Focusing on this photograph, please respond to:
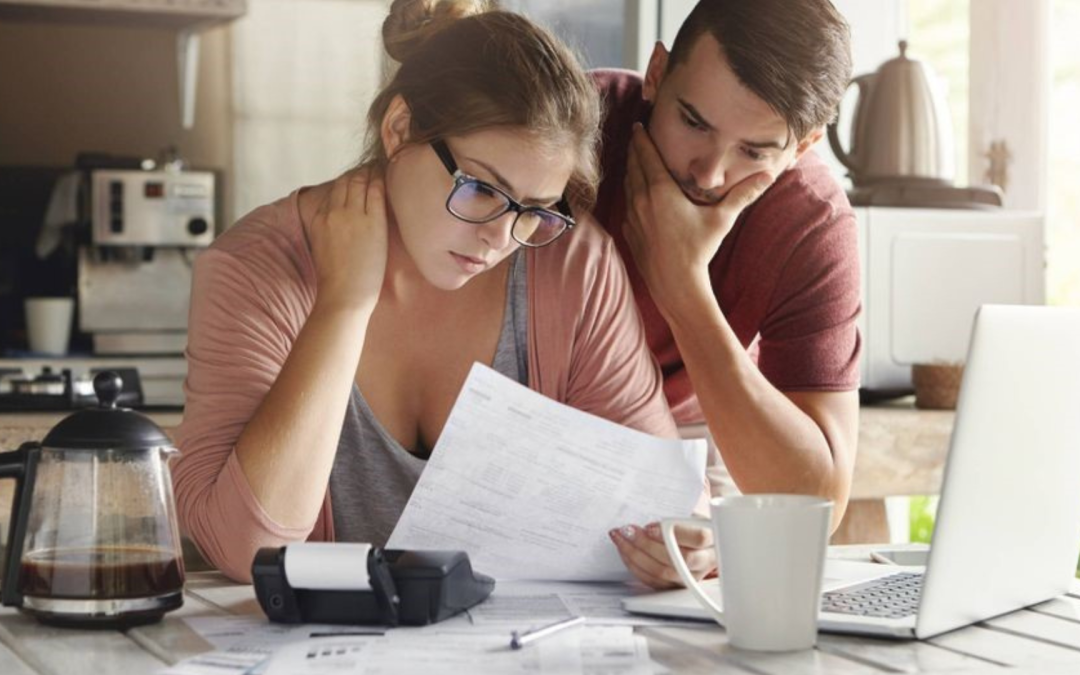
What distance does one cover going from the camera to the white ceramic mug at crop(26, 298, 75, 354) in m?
3.52

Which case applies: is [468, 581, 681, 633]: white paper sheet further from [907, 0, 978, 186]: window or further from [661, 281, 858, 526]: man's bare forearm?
[907, 0, 978, 186]: window

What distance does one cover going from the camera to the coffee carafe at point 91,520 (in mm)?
1152

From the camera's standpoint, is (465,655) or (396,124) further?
(396,124)

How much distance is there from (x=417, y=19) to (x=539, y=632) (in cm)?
77

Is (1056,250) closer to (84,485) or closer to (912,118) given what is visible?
(912,118)

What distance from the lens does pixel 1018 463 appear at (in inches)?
47.1

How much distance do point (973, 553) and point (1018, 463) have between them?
8 centimetres

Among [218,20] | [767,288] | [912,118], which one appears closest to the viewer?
[767,288]

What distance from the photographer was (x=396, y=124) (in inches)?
61.3

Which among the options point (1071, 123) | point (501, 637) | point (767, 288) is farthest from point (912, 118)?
point (501, 637)

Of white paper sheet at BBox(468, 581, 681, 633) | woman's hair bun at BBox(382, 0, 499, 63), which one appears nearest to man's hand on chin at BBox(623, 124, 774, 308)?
woman's hair bun at BBox(382, 0, 499, 63)

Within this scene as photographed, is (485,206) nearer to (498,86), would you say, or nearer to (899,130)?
(498,86)

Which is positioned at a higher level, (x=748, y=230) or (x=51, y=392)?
(x=748, y=230)

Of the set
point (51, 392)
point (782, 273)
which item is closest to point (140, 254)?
point (51, 392)
